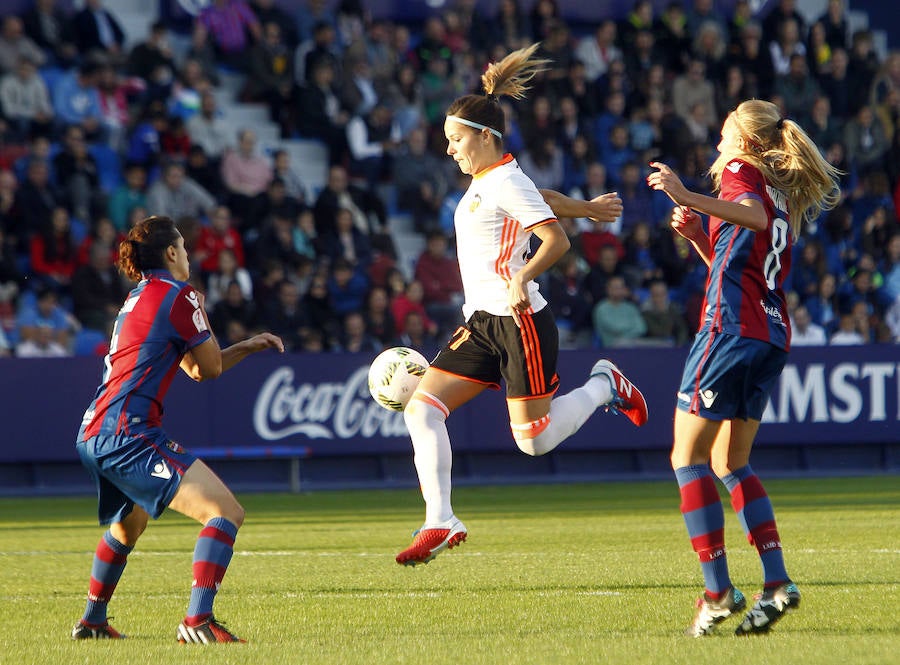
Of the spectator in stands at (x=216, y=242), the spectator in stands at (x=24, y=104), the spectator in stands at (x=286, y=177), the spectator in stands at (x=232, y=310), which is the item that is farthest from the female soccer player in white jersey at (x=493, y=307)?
the spectator in stands at (x=24, y=104)

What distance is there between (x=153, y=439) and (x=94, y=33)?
1418cm

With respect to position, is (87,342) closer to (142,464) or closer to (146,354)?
(146,354)

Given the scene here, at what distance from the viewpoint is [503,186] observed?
23.4 ft

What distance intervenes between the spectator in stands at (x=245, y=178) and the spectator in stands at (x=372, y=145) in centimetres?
146

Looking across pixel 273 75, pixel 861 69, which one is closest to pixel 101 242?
pixel 273 75

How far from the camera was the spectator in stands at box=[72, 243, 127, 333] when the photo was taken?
643 inches

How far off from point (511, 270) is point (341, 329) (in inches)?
394

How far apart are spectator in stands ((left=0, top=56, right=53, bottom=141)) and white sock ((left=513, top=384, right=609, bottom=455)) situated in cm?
1178

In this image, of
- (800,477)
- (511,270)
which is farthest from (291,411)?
(511,270)

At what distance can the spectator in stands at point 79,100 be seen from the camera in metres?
18.4

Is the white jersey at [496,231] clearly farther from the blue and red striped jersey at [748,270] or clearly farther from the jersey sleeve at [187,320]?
the jersey sleeve at [187,320]

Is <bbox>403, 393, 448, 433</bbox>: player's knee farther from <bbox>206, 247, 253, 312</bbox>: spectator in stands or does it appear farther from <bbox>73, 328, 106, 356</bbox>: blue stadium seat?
<bbox>206, 247, 253, 312</bbox>: spectator in stands

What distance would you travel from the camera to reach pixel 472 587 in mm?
7895

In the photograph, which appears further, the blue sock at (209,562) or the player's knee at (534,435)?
the player's knee at (534,435)
